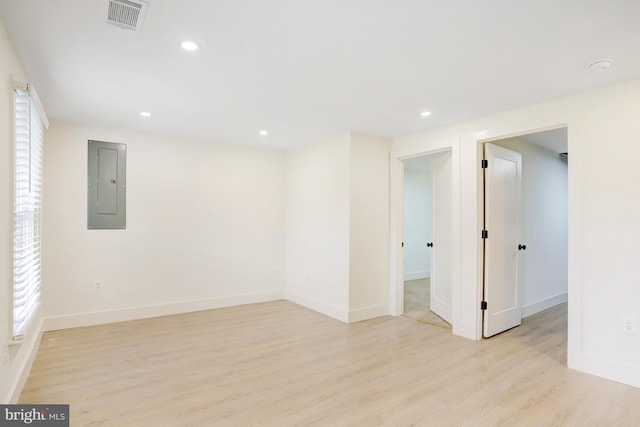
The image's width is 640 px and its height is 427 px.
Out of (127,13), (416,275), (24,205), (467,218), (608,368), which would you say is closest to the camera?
(127,13)

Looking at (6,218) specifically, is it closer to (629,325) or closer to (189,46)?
(189,46)

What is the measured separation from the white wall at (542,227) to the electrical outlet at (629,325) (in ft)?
5.23

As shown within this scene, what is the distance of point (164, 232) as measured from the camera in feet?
14.9

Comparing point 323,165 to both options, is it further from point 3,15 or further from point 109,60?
point 3,15

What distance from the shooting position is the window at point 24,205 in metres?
2.38

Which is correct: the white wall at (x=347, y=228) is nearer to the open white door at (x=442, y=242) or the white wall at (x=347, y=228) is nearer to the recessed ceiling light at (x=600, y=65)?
the open white door at (x=442, y=242)

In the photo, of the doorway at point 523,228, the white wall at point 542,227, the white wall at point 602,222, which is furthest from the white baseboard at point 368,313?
the white wall at point 602,222

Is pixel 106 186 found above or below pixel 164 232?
above

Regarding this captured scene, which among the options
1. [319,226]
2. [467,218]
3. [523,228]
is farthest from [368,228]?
[523,228]

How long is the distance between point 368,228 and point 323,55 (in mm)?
2553

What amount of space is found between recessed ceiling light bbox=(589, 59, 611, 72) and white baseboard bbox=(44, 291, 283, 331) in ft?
15.2

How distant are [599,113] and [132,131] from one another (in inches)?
194

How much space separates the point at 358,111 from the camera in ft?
11.4

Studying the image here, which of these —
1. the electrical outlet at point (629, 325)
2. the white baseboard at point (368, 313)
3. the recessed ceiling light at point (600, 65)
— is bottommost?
the white baseboard at point (368, 313)
